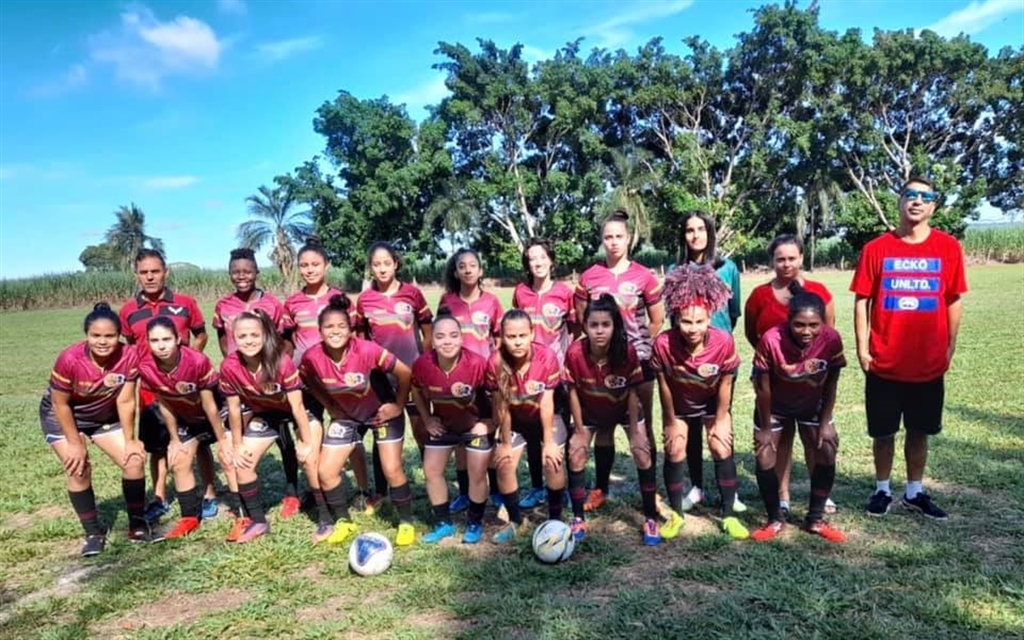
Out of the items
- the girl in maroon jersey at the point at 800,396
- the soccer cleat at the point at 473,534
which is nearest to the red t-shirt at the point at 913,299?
the girl in maroon jersey at the point at 800,396

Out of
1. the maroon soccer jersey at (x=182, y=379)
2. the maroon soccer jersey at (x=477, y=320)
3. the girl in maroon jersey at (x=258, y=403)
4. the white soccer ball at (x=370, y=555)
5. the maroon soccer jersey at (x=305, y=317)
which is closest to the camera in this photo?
the white soccer ball at (x=370, y=555)

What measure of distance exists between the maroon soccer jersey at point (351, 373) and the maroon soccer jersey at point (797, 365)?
2.38 metres

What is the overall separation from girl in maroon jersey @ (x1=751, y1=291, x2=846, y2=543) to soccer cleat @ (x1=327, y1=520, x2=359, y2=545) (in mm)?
2580

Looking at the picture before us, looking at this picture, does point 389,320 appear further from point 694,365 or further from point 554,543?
point 694,365

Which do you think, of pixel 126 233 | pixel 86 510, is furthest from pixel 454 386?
pixel 126 233

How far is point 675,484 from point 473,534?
133cm

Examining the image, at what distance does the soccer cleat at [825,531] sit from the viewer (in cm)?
405

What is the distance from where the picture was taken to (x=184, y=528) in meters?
4.80

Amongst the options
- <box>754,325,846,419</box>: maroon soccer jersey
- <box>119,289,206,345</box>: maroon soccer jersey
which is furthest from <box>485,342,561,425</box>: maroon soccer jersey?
<box>119,289,206,345</box>: maroon soccer jersey

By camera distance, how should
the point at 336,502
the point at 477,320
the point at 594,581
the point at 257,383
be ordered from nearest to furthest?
the point at 594,581, the point at 257,383, the point at 336,502, the point at 477,320

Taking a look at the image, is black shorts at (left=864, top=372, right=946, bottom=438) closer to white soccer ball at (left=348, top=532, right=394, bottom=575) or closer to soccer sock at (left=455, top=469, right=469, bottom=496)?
soccer sock at (left=455, top=469, right=469, bottom=496)

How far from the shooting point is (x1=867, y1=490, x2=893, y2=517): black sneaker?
4410mm

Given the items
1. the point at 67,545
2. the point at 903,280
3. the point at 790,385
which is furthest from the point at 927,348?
the point at 67,545

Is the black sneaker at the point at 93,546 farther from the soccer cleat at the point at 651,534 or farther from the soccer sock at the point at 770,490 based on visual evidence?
the soccer sock at the point at 770,490
